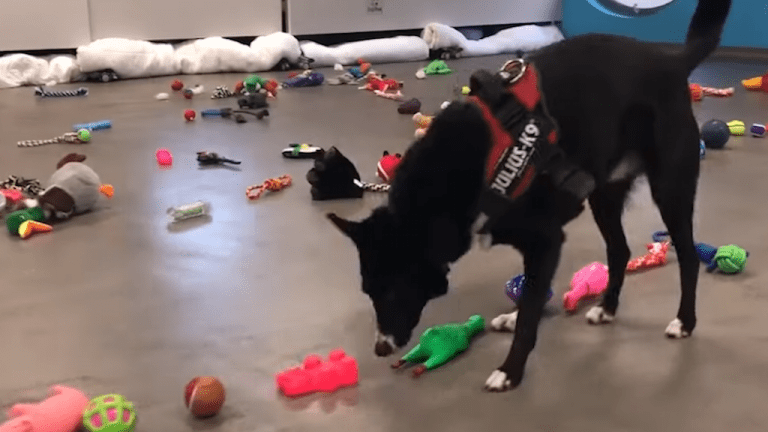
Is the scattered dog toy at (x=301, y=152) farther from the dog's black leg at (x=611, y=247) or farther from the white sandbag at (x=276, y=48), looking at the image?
the white sandbag at (x=276, y=48)

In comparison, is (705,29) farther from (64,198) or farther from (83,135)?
(83,135)

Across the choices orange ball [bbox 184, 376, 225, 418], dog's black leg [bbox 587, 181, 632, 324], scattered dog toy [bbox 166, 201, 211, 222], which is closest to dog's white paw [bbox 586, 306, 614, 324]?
dog's black leg [bbox 587, 181, 632, 324]

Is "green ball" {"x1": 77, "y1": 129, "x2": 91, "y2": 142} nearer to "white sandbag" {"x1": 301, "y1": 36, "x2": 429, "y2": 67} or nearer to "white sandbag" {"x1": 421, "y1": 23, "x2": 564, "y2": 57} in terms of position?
"white sandbag" {"x1": 301, "y1": 36, "x2": 429, "y2": 67}

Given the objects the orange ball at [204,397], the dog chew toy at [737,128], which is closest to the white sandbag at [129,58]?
the dog chew toy at [737,128]

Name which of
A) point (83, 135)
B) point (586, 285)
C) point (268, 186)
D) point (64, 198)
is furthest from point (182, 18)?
point (586, 285)

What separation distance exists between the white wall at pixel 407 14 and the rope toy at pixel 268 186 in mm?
3544

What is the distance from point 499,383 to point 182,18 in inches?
196

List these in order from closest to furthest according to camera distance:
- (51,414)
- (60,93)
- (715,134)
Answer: (51,414) → (715,134) → (60,93)

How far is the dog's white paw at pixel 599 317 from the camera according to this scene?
6.45ft

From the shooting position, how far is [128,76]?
211 inches

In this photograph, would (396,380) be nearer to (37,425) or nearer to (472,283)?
(472,283)

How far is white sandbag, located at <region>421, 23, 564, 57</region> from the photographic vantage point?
20.7 feet

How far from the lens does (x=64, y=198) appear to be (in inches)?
102

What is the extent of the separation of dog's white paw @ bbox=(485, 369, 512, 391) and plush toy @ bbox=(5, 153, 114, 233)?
1.66 meters
